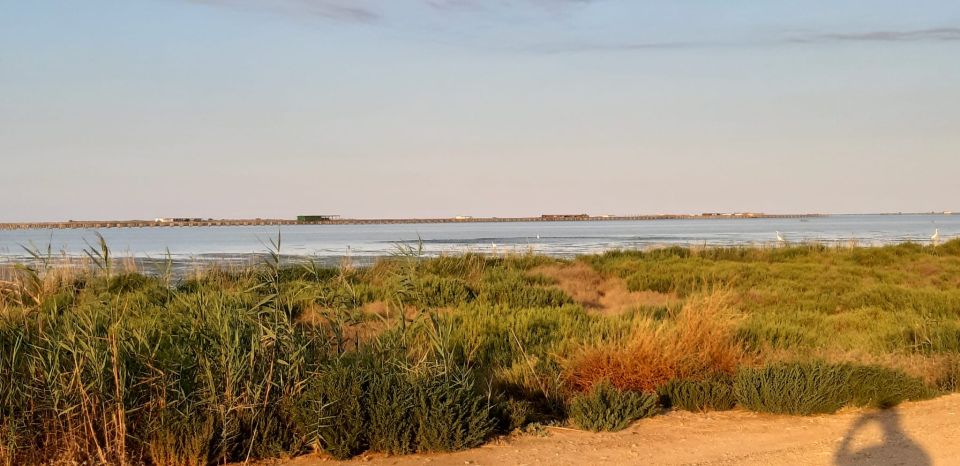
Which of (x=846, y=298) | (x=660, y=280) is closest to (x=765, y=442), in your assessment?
(x=846, y=298)

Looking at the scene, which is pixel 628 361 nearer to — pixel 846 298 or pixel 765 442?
→ pixel 765 442

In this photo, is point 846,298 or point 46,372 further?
point 846,298

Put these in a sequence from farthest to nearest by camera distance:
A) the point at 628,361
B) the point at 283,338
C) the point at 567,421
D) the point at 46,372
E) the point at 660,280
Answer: the point at 660,280, the point at 628,361, the point at 567,421, the point at 283,338, the point at 46,372

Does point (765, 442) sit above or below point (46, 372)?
below

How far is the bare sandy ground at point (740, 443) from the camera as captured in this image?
7145mm

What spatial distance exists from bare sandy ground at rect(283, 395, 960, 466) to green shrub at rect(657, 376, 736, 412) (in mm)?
227

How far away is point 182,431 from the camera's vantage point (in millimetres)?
6977

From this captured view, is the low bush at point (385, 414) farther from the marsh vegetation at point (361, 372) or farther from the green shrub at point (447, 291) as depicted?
the green shrub at point (447, 291)

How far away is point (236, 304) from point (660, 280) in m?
16.8

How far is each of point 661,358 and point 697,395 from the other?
2.72ft

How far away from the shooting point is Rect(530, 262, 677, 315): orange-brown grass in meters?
20.2

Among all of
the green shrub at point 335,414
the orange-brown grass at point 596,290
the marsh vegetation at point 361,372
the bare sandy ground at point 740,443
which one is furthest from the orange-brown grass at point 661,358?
the orange-brown grass at point 596,290

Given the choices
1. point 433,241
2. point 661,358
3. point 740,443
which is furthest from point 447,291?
point 433,241

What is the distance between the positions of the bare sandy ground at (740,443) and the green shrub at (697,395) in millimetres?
227
